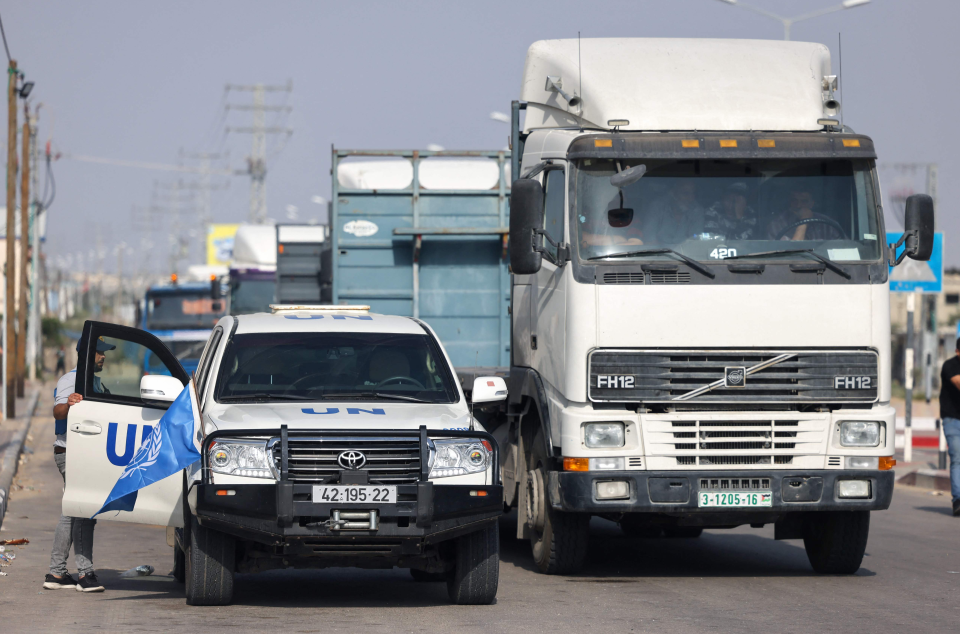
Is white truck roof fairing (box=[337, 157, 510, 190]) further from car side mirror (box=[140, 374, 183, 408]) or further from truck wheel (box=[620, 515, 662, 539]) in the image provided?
car side mirror (box=[140, 374, 183, 408])

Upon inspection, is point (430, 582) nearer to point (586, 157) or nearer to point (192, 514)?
point (192, 514)

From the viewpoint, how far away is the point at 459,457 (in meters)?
7.89

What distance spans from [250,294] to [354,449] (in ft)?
62.0

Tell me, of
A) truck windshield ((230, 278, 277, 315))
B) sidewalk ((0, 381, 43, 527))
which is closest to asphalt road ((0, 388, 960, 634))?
sidewalk ((0, 381, 43, 527))

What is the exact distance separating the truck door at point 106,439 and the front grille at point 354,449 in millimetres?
1119

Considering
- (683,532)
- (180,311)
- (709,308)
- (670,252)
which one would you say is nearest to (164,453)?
(670,252)

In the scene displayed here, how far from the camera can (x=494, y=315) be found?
13984 millimetres

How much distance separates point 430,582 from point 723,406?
95.4 inches

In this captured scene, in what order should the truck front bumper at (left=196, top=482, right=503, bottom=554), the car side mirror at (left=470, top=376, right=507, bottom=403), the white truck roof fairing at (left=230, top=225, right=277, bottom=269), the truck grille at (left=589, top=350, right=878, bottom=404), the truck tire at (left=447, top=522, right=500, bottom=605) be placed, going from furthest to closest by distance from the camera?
the white truck roof fairing at (left=230, top=225, right=277, bottom=269)
the truck grille at (left=589, top=350, right=878, bottom=404)
the car side mirror at (left=470, top=376, right=507, bottom=403)
the truck tire at (left=447, top=522, right=500, bottom=605)
the truck front bumper at (left=196, top=482, right=503, bottom=554)

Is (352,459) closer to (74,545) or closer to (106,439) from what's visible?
(106,439)

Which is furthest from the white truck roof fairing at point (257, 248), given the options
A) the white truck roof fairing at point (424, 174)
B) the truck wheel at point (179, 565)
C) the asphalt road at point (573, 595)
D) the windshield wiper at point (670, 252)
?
the windshield wiper at point (670, 252)

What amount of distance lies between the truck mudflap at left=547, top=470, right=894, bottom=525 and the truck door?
2.66m

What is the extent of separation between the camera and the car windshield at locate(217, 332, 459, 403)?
8531mm

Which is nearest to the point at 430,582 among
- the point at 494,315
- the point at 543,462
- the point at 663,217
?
the point at 543,462
